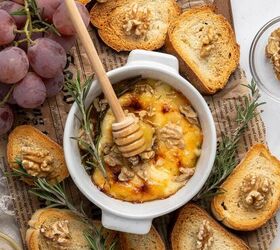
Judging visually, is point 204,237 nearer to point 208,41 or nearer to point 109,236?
point 109,236

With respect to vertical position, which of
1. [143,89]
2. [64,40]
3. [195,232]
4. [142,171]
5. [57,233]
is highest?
[64,40]

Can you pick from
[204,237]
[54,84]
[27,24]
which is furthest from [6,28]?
[204,237]

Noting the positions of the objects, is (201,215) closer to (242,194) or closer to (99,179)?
(242,194)

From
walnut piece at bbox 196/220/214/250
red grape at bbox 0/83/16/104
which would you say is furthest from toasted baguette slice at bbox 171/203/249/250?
red grape at bbox 0/83/16/104

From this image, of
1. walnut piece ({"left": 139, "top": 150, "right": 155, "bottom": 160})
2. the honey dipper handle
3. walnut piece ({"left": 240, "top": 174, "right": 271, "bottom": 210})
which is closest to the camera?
the honey dipper handle

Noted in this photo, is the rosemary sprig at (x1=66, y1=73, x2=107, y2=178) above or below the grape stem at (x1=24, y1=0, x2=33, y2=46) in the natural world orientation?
below

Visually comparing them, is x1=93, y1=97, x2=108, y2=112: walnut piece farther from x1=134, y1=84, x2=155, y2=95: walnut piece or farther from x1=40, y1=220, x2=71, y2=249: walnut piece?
x1=40, y1=220, x2=71, y2=249: walnut piece

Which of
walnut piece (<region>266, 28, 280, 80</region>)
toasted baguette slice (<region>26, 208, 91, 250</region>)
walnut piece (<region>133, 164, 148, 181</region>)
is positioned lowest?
toasted baguette slice (<region>26, 208, 91, 250</region>)

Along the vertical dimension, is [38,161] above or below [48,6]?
below
